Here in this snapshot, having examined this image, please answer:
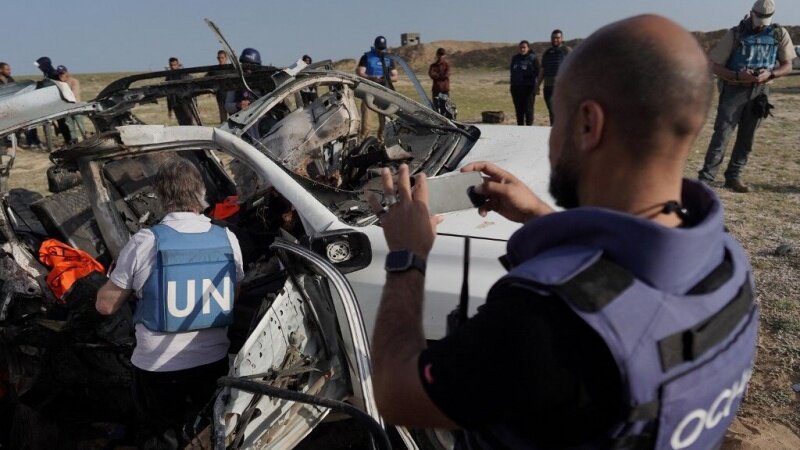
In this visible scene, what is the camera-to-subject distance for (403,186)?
1.22 meters

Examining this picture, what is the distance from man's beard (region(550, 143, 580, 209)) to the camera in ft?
3.26

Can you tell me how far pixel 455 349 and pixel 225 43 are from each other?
3.14 m

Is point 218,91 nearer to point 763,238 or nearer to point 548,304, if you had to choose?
point 548,304

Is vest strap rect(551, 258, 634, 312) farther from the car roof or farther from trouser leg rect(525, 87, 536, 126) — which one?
trouser leg rect(525, 87, 536, 126)

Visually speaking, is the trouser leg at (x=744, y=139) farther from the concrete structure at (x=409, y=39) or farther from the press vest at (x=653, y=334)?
the concrete structure at (x=409, y=39)

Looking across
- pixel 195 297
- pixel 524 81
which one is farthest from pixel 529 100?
pixel 195 297

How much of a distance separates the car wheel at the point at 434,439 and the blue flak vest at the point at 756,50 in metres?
5.43

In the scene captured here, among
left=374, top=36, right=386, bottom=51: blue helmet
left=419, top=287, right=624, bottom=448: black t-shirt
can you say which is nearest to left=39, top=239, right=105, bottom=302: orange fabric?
left=419, top=287, right=624, bottom=448: black t-shirt

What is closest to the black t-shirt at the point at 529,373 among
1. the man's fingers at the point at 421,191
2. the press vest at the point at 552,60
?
the man's fingers at the point at 421,191

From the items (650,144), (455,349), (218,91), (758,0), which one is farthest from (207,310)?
(758,0)

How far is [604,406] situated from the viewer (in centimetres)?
86

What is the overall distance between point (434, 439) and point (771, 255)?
147 inches

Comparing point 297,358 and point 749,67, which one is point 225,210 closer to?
point 297,358

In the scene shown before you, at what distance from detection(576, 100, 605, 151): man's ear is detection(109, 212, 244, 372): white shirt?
1.87 m
